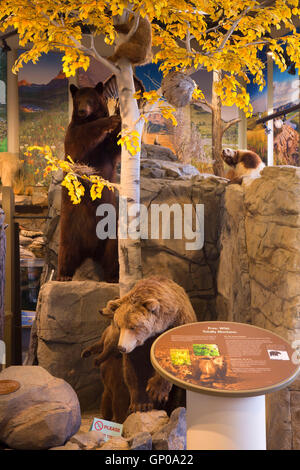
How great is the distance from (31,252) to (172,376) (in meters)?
2.91

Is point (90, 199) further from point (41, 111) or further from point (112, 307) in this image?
point (41, 111)

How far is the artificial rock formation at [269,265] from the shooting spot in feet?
8.09

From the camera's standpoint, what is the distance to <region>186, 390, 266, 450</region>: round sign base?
1676 mm

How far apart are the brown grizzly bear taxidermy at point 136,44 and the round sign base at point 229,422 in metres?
2.47

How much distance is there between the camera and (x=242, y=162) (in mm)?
3658

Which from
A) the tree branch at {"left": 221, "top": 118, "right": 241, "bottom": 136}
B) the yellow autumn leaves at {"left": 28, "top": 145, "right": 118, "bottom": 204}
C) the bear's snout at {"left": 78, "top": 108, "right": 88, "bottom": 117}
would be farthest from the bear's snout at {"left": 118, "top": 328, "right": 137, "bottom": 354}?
the tree branch at {"left": 221, "top": 118, "right": 241, "bottom": 136}

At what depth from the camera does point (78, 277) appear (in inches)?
131

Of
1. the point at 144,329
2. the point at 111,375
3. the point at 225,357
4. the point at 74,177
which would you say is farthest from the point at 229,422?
the point at 74,177

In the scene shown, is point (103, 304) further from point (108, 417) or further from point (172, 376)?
point (172, 376)

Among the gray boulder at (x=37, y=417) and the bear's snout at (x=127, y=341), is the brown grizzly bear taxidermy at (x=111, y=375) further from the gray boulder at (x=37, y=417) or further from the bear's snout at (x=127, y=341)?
the gray boulder at (x=37, y=417)

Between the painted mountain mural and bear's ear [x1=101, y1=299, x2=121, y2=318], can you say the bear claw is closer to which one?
bear's ear [x1=101, y1=299, x2=121, y2=318]

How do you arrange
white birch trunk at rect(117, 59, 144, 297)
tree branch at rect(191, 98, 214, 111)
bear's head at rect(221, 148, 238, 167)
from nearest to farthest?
white birch trunk at rect(117, 59, 144, 297) → tree branch at rect(191, 98, 214, 111) → bear's head at rect(221, 148, 238, 167)

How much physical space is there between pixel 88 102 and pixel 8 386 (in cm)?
224
